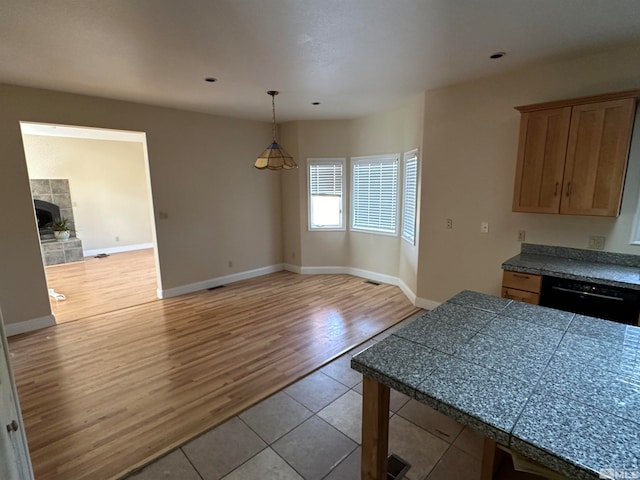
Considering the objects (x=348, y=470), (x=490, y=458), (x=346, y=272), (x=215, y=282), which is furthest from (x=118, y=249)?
(x=490, y=458)

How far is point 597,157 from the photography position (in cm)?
266

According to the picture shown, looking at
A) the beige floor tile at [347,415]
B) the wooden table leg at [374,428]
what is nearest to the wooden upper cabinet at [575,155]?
the beige floor tile at [347,415]

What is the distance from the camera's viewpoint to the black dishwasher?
2371 millimetres

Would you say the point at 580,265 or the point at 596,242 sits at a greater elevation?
the point at 596,242

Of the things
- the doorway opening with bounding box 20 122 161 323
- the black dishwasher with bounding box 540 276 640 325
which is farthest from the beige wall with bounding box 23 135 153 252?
the black dishwasher with bounding box 540 276 640 325

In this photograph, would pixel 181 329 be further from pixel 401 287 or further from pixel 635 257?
pixel 635 257

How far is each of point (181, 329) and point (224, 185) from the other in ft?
8.40

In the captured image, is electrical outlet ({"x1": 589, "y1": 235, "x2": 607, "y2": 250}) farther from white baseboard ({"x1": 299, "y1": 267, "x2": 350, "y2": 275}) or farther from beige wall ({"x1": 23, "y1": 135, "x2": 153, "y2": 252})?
beige wall ({"x1": 23, "y1": 135, "x2": 153, "y2": 252})

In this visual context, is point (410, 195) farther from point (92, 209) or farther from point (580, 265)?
point (92, 209)

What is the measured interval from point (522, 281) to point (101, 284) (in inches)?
251

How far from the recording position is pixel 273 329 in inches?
149

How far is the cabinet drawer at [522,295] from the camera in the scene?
9.22 ft

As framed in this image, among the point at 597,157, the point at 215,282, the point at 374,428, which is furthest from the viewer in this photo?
the point at 215,282

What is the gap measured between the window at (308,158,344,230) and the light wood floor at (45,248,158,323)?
9.96ft
